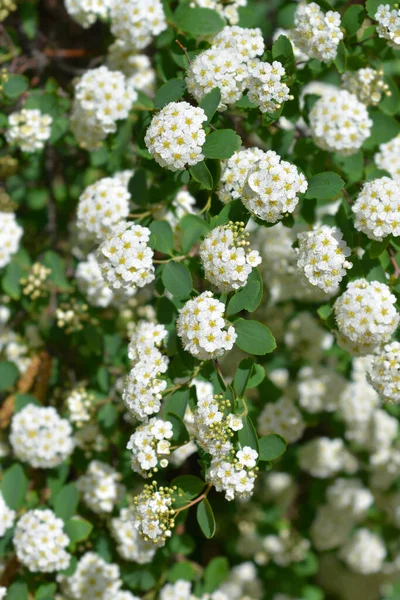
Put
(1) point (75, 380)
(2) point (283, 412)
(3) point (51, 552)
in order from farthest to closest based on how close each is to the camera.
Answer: (1) point (75, 380), (2) point (283, 412), (3) point (51, 552)

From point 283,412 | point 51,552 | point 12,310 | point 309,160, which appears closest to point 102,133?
point 309,160

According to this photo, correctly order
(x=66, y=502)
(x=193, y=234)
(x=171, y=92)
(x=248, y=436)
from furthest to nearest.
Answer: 1. (x=66, y=502)
2. (x=193, y=234)
3. (x=171, y=92)
4. (x=248, y=436)

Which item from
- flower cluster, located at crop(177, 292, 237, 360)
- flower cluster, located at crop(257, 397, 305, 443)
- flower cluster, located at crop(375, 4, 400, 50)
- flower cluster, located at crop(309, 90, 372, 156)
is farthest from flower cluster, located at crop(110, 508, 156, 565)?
flower cluster, located at crop(375, 4, 400, 50)

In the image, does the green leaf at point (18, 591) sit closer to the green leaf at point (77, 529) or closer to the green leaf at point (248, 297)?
the green leaf at point (77, 529)

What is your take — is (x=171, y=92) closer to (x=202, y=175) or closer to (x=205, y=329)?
(x=202, y=175)

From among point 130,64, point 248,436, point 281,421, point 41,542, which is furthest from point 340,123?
point 41,542

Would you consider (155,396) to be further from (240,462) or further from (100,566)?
(100,566)

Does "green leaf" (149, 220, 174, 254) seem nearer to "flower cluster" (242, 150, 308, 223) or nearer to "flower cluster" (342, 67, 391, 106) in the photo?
"flower cluster" (242, 150, 308, 223)
